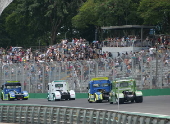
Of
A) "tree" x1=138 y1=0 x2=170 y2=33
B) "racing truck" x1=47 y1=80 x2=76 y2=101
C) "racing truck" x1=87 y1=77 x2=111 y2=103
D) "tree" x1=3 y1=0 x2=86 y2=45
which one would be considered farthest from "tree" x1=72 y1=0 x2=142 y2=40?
"racing truck" x1=87 y1=77 x2=111 y2=103

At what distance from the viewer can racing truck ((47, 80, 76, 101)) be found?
35.2 meters

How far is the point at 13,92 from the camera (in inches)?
1516

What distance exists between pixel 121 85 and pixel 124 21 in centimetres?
2521

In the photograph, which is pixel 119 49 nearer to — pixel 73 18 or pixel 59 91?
pixel 59 91

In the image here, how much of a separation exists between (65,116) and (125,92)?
8.88 meters

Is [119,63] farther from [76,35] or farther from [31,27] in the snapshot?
[31,27]

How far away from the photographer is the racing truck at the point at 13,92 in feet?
125

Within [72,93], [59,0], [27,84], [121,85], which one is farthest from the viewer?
[59,0]

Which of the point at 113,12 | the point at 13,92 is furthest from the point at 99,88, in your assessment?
the point at 113,12

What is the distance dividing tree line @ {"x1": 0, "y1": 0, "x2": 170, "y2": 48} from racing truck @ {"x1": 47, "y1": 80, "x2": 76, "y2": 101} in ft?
45.1

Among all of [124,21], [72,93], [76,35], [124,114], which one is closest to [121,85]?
[72,93]

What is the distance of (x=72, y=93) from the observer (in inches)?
1390

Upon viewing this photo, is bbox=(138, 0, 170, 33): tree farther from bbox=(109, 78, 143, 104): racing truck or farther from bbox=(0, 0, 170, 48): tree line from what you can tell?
bbox=(109, 78, 143, 104): racing truck

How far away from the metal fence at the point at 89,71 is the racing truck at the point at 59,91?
3.59 feet
